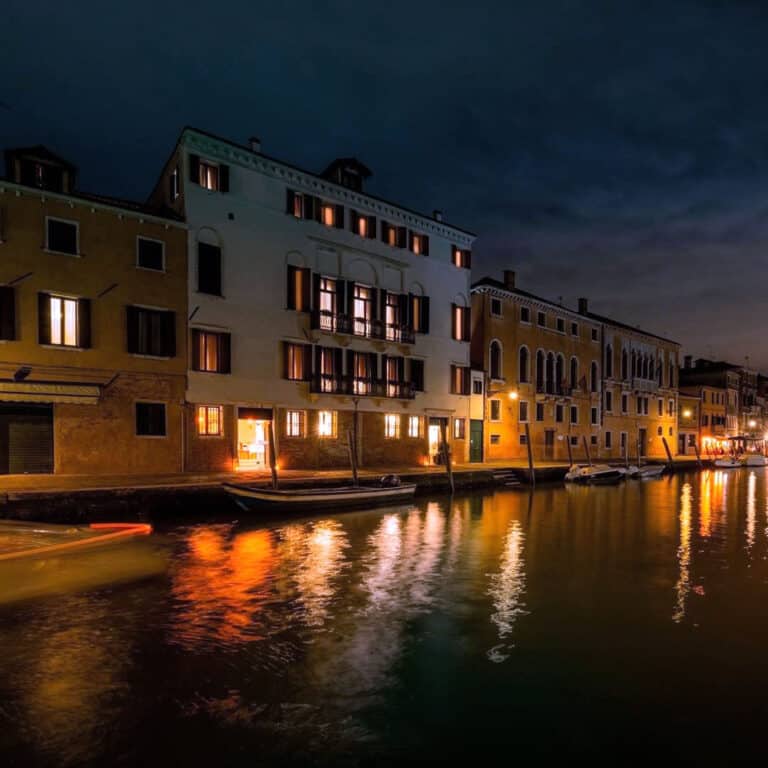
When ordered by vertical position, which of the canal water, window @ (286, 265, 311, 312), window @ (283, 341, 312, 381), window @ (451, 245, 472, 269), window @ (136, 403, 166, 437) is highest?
window @ (451, 245, 472, 269)

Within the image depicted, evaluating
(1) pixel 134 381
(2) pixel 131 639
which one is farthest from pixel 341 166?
(2) pixel 131 639

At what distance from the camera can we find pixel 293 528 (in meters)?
18.3

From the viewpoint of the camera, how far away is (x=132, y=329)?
70.6 feet

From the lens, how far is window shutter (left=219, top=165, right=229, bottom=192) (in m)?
24.0

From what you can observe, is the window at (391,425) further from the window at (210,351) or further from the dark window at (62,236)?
the dark window at (62,236)

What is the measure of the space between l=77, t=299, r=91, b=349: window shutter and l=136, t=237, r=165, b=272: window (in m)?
2.38

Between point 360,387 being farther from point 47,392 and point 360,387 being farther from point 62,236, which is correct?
point 62,236

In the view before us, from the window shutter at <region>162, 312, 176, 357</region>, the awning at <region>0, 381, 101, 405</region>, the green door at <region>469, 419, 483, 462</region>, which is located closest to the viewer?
the awning at <region>0, 381, 101, 405</region>

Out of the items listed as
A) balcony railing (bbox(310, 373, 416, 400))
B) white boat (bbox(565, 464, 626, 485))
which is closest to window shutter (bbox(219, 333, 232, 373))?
balcony railing (bbox(310, 373, 416, 400))

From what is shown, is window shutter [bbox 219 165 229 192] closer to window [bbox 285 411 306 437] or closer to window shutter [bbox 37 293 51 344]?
window shutter [bbox 37 293 51 344]

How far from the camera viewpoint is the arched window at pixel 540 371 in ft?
131

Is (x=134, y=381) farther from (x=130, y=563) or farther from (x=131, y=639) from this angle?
(x=131, y=639)

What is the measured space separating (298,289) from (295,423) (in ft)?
19.2

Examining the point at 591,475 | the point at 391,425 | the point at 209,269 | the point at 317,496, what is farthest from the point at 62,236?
the point at 591,475
